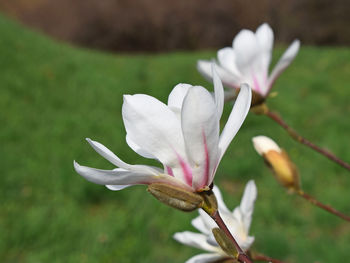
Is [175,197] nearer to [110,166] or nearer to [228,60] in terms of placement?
[228,60]

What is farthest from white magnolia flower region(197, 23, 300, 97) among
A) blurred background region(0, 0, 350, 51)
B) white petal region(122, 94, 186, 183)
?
blurred background region(0, 0, 350, 51)

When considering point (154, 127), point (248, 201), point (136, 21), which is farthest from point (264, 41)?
point (136, 21)

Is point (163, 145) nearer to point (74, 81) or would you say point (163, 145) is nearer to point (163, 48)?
point (74, 81)

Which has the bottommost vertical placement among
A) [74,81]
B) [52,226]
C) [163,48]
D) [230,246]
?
[163,48]

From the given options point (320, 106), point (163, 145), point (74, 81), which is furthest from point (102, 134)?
point (163, 145)

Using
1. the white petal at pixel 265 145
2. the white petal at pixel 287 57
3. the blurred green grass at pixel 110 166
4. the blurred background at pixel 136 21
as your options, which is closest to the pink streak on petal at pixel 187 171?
the white petal at pixel 265 145

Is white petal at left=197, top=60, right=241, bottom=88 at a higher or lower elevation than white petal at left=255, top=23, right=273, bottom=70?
lower

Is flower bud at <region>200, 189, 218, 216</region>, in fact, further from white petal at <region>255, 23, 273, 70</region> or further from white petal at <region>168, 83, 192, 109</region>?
white petal at <region>255, 23, 273, 70</region>
